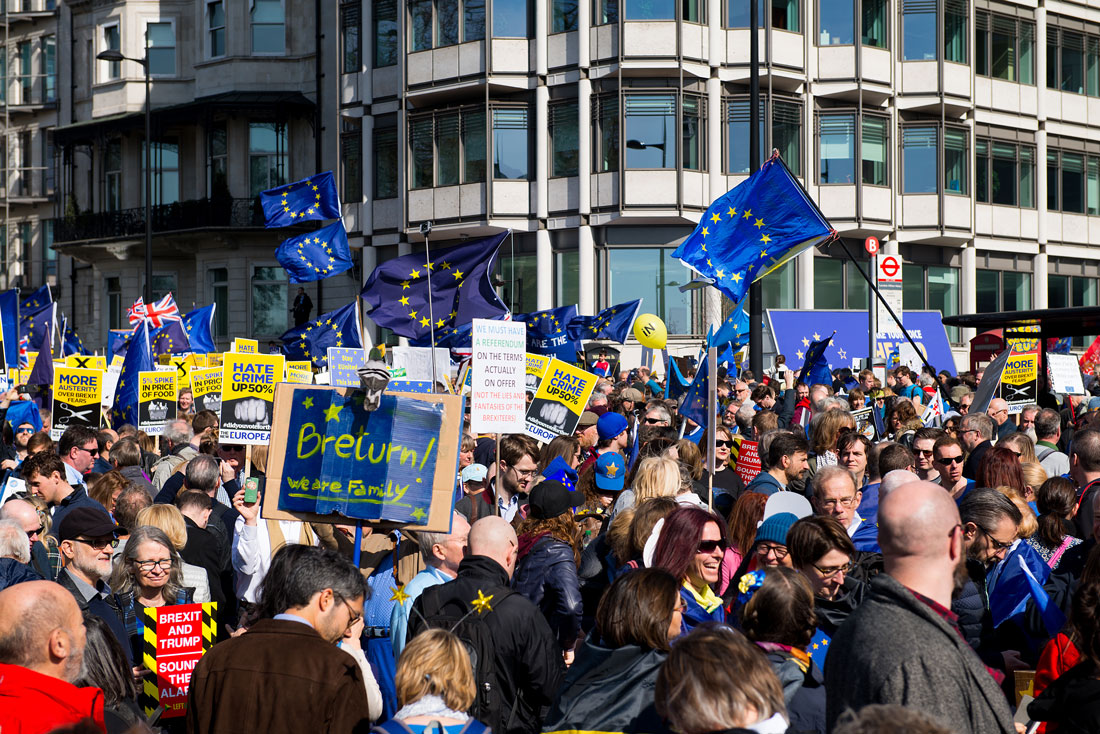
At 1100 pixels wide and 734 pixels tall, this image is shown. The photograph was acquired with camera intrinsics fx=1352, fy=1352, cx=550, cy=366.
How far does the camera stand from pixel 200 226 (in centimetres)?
4262

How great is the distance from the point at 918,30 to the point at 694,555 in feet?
108

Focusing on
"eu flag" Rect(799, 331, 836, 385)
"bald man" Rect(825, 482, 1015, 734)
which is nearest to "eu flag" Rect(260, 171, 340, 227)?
"eu flag" Rect(799, 331, 836, 385)

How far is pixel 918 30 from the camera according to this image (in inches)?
1417

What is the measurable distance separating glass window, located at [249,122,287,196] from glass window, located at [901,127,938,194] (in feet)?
62.7

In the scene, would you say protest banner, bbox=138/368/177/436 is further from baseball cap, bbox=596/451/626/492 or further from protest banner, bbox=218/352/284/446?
baseball cap, bbox=596/451/626/492

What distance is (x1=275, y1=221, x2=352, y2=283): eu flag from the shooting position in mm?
23594

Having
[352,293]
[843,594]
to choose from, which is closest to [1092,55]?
[352,293]

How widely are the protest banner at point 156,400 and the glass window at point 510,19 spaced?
21.3m

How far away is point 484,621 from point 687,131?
94.3 ft

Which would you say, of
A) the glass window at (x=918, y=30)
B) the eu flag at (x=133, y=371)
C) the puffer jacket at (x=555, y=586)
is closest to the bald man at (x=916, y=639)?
the puffer jacket at (x=555, y=586)

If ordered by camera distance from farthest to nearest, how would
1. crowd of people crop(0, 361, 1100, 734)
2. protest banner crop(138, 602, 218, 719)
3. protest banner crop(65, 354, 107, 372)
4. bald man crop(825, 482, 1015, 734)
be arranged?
protest banner crop(65, 354, 107, 372) < protest banner crop(138, 602, 218, 719) < crowd of people crop(0, 361, 1100, 734) < bald man crop(825, 482, 1015, 734)

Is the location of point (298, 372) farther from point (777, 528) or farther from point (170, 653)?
point (777, 528)

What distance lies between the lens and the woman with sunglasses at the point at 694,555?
575 cm

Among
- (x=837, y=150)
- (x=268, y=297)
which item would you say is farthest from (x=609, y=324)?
(x=268, y=297)
